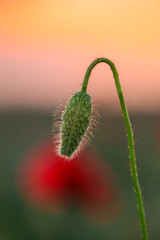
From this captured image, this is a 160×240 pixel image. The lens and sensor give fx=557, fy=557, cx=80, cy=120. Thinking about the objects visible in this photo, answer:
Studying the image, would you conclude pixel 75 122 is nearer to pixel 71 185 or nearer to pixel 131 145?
pixel 131 145

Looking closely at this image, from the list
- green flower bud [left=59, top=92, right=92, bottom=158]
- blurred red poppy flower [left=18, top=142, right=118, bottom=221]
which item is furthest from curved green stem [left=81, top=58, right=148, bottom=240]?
blurred red poppy flower [left=18, top=142, right=118, bottom=221]

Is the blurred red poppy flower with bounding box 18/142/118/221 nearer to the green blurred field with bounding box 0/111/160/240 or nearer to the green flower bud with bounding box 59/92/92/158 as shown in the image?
the green blurred field with bounding box 0/111/160/240

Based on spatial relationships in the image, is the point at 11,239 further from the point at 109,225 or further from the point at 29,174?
the point at 109,225

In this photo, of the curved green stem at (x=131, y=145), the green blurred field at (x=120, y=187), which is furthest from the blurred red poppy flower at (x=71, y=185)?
the curved green stem at (x=131, y=145)

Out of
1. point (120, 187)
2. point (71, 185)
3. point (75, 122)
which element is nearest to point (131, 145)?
point (75, 122)

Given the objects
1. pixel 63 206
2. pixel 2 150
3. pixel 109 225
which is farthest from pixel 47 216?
pixel 2 150

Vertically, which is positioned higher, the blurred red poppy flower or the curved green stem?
the blurred red poppy flower

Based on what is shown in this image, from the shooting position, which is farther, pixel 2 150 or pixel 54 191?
pixel 2 150
